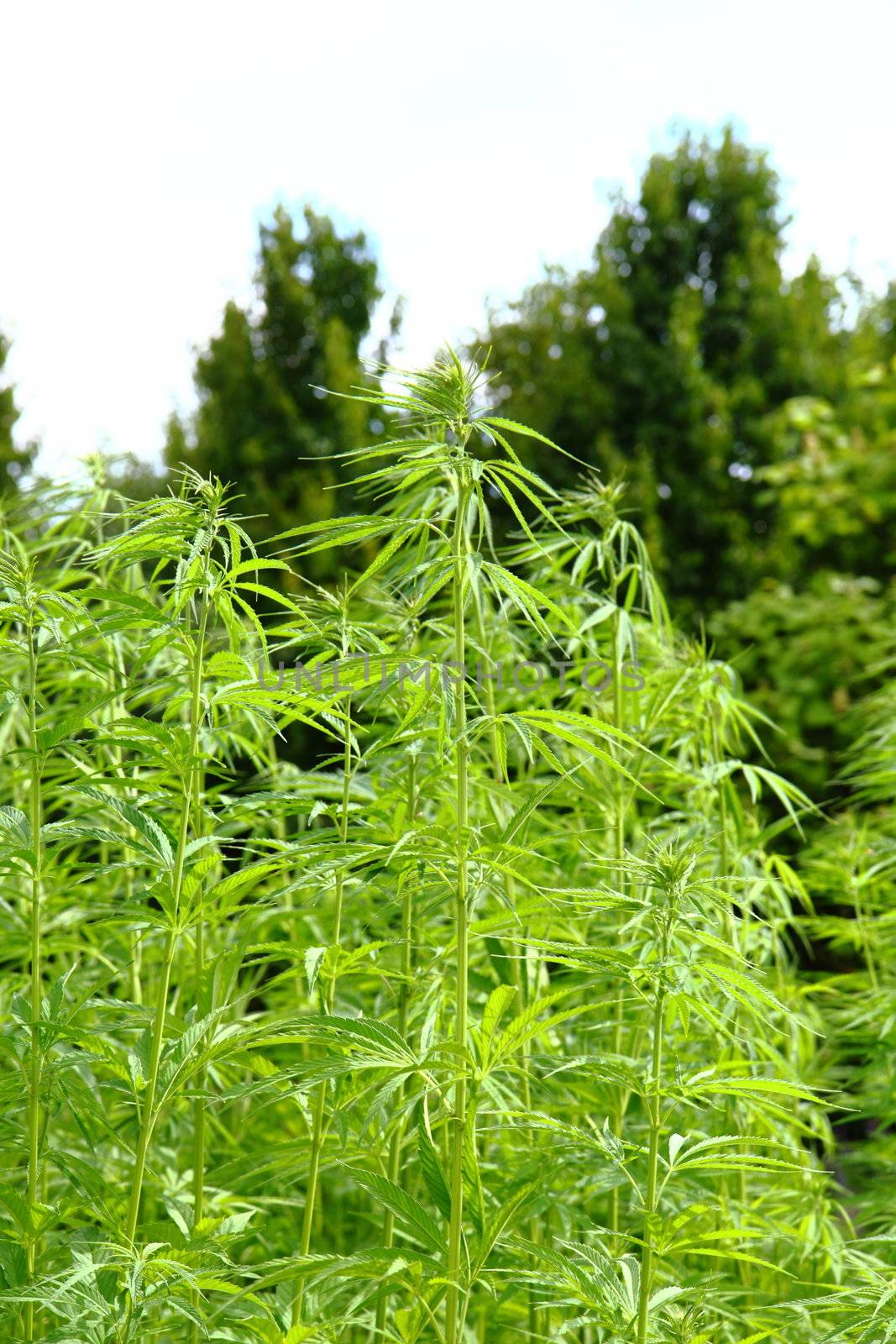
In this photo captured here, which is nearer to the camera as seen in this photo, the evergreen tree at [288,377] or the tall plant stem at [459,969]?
the tall plant stem at [459,969]

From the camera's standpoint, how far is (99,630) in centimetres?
151

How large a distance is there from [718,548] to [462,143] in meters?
4.53

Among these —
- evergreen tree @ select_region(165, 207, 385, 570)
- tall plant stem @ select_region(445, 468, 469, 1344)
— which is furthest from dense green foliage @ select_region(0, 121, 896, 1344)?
evergreen tree @ select_region(165, 207, 385, 570)

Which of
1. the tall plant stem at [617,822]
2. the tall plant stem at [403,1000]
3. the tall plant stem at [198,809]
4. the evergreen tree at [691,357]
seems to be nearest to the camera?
the tall plant stem at [198,809]

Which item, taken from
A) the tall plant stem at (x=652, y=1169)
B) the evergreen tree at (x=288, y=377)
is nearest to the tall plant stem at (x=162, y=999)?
the tall plant stem at (x=652, y=1169)

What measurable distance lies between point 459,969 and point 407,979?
1.14 ft

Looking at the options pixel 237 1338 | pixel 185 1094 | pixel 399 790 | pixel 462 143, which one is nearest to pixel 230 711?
pixel 399 790

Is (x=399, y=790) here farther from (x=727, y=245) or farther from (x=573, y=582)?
(x=727, y=245)

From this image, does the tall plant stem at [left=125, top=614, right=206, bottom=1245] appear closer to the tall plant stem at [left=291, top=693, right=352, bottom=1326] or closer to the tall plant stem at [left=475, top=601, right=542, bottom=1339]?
the tall plant stem at [left=291, top=693, right=352, bottom=1326]

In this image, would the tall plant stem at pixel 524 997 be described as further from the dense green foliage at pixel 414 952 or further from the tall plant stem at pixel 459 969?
the tall plant stem at pixel 459 969

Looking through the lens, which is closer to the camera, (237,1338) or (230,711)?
(237,1338)

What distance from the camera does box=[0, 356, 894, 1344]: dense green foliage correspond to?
142 centimetres

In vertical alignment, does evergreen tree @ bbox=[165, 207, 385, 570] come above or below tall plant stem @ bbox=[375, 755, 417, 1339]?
above

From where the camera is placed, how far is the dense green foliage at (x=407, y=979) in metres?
1.42
